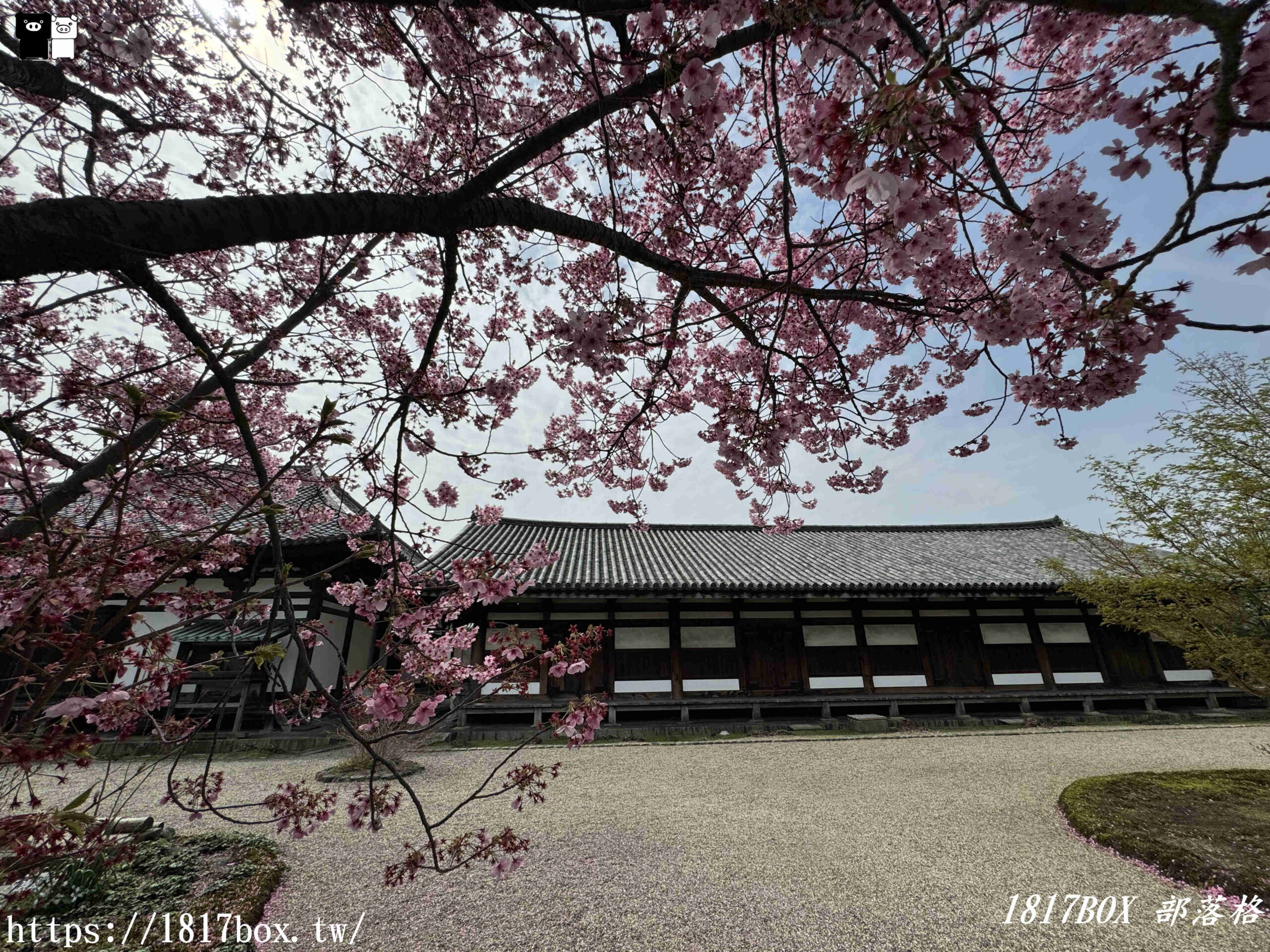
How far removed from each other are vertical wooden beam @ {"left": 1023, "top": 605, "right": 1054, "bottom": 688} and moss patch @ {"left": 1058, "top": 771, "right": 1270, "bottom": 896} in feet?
16.5

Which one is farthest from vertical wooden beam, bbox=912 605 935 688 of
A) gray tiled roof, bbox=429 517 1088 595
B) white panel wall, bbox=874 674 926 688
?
gray tiled roof, bbox=429 517 1088 595

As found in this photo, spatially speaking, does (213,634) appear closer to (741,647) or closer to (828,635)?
(741,647)

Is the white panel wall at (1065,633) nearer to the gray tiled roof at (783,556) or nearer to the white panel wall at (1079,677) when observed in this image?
the white panel wall at (1079,677)

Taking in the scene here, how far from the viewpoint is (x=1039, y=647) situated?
11273 mm

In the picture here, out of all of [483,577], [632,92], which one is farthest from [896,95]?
[483,577]

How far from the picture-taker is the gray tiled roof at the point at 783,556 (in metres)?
10.7

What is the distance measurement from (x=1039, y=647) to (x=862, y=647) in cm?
420

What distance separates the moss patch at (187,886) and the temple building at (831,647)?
5.53 meters

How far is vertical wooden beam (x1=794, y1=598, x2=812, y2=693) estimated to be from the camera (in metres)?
10.6

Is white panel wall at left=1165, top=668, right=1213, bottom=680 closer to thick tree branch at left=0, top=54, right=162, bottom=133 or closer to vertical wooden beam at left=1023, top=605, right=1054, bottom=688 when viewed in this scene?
vertical wooden beam at left=1023, top=605, right=1054, bottom=688

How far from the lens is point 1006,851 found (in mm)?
4285

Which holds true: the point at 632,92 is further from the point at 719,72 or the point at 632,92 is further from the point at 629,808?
the point at 629,808

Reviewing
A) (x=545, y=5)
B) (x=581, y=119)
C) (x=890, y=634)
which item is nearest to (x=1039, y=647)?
(x=890, y=634)

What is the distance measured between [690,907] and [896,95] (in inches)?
179
